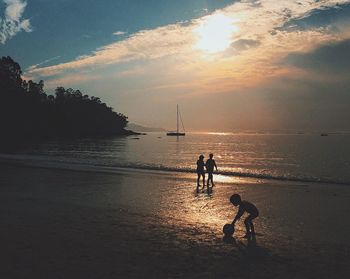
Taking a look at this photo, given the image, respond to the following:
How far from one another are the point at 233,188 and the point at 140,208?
33.5 ft

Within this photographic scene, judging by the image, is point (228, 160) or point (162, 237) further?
point (228, 160)

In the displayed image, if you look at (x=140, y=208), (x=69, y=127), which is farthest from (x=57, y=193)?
(x=69, y=127)

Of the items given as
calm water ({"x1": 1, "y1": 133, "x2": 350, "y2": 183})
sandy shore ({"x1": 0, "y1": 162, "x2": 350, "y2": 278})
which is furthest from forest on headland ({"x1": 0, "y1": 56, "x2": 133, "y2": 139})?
sandy shore ({"x1": 0, "y1": 162, "x2": 350, "y2": 278})

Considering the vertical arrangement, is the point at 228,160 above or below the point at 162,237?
below

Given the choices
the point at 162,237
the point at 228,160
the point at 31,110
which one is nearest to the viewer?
the point at 162,237

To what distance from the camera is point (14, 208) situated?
15.0 m

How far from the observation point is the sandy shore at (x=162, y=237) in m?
8.24

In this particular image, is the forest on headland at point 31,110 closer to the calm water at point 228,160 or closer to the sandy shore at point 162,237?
the calm water at point 228,160

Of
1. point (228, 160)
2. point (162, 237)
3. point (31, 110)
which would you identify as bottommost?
point (228, 160)

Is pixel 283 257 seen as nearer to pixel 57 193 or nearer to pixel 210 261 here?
pixel 210 261

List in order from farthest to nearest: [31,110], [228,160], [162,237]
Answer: [31,110] < [228,160] < [162,237]

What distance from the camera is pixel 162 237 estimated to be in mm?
10969

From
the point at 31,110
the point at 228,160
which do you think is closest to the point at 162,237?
the point at 228,160

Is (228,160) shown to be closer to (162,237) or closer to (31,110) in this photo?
(162,237)
